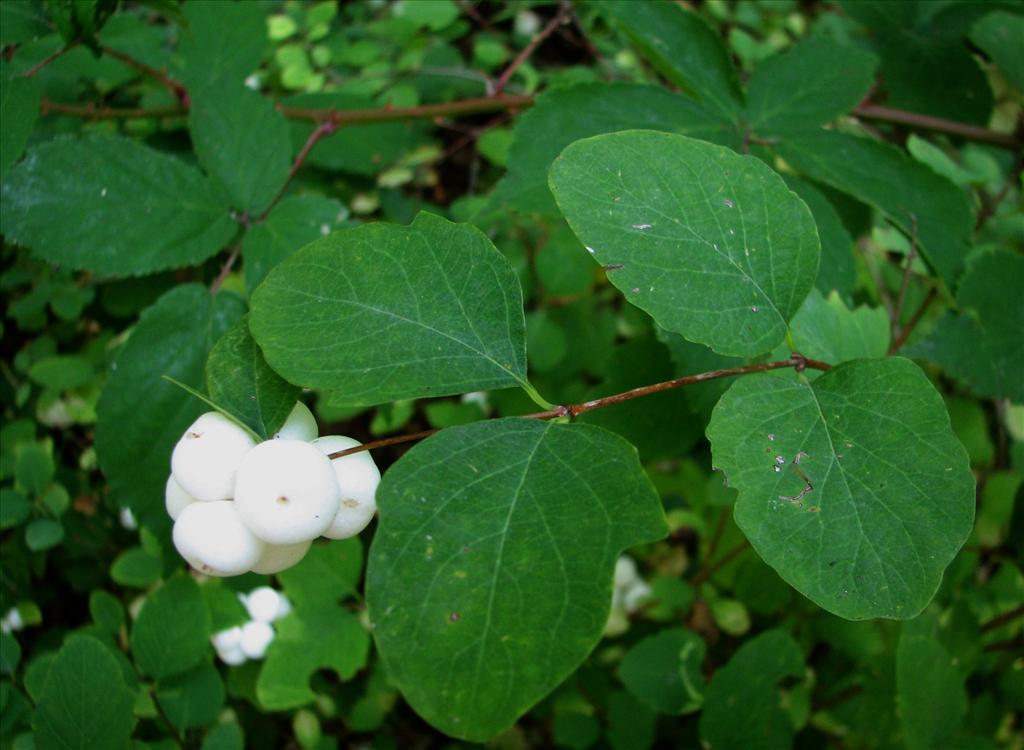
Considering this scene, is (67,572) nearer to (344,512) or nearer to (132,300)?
(132,300)

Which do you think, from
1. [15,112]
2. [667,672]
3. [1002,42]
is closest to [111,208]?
[15,112]

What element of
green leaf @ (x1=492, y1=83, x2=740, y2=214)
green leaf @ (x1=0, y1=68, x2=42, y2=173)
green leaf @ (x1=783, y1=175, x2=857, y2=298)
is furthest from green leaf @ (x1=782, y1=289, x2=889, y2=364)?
green leaf @ (x1=0, y1=68, x2=42, y2=173)

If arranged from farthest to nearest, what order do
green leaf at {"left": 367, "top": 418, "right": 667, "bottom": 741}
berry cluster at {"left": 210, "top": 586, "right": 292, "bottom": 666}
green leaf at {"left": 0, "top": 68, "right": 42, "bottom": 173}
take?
berry cluster at {"left": 210, "top": 586, "right": 292, "bottom": 666} < green leaf at {"left": 0, "top": 68, "right": 42, "bottom": 173} < green leaf at {"left": 367, "top": 418, "right": 667, "bottom": 741}

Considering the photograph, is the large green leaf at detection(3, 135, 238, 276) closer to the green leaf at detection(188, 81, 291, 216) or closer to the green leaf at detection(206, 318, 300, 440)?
the green leaf at detection(188, 81, 291, 216)

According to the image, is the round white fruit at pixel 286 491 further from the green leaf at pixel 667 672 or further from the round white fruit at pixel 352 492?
the green leaf at pixel 667 672

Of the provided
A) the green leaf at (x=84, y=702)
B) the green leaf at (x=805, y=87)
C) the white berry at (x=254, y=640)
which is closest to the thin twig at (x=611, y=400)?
the green leaf at (x=84, y=702)

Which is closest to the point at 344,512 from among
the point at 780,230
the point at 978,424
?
the point at 780,230
